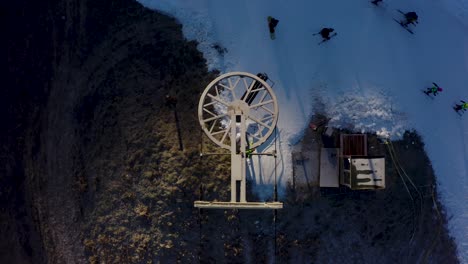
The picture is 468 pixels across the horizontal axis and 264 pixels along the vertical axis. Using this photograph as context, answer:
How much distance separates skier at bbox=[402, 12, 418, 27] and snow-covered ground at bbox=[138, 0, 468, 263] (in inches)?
18.3

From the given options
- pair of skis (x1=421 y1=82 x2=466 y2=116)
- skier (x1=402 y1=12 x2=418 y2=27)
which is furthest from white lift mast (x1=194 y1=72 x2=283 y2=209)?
pair of skis (x1=421 y1=82 x2=466 y2=116)

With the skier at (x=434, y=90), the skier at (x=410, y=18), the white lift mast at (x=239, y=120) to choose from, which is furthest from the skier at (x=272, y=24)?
the skier at (x=434, y=90)

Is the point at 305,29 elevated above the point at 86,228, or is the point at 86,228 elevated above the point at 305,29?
the point at 305,29

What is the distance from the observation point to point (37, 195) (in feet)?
76.6

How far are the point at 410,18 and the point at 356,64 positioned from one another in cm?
409

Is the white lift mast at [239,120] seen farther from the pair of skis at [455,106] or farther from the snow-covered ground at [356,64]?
the pair of skis at [455,106]

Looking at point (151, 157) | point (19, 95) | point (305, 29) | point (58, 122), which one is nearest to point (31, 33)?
point (19, 95)

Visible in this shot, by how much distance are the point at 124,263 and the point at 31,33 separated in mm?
15125

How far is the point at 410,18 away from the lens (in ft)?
74.3

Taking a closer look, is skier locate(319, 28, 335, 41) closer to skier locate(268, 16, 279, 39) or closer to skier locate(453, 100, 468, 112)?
skier locate(268, 16, 279, 39)

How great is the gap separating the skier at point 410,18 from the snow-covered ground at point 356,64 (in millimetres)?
464

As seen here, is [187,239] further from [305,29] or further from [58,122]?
[305,29]

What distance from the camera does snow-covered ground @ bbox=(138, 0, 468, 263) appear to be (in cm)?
2280

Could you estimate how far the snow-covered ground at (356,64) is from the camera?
2280 cm
